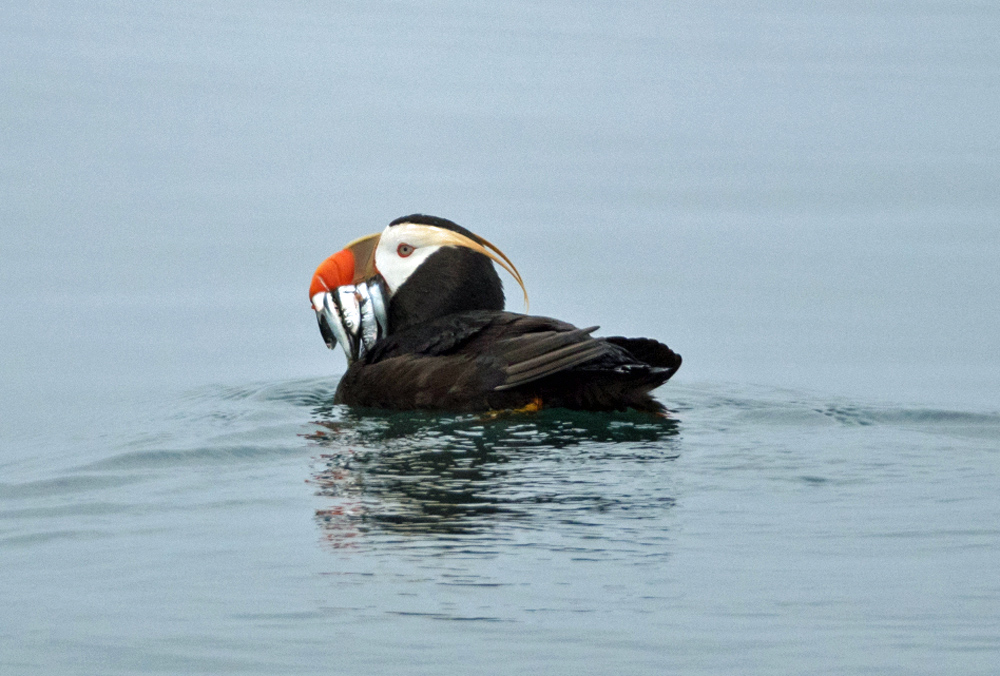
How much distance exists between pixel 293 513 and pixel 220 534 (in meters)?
0.29

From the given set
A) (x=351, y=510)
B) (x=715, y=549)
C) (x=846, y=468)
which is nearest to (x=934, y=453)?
(x=846, y=468)

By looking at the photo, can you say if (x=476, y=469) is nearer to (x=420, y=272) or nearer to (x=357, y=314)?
(x=420, y=272)

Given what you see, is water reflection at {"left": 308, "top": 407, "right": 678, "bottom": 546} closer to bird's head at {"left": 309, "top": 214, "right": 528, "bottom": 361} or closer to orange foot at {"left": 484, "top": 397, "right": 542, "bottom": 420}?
orange foot at {"left": 484, "top": 397, "right": 542, "bottom": 420}

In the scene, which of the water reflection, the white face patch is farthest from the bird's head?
the water reflection

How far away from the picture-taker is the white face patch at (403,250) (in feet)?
19.4

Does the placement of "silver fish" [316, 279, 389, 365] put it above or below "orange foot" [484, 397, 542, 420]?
above

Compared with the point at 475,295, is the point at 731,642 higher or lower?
lower

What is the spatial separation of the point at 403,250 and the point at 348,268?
11.3 inches

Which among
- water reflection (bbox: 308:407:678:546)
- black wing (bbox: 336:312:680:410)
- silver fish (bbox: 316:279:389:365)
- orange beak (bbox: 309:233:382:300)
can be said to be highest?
orange beak (bbox: 309:233:382:300)

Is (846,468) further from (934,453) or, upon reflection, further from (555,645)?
(555,645)

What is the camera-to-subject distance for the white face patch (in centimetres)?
590

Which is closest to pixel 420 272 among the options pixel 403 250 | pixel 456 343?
pixel 403 250

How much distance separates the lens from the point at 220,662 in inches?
113

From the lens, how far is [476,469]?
14.6 ft
